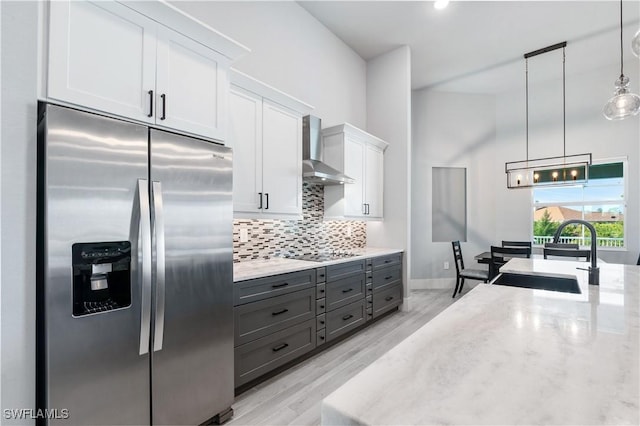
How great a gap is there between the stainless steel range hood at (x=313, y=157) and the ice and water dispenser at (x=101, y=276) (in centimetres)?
190

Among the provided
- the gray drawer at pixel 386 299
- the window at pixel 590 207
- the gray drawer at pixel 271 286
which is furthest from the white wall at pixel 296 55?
the window at pixel 590 207

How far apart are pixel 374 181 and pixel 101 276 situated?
11.6ft

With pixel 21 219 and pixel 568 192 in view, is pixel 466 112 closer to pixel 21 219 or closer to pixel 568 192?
pixel 568 192

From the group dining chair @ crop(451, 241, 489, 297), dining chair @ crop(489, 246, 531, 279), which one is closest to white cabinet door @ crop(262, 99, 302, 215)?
dining chair @ crop(489, 246, 531, 279)

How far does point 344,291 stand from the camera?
3.14 m

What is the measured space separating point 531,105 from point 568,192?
1720 millimetres

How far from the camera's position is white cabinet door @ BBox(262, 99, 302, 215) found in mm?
2666

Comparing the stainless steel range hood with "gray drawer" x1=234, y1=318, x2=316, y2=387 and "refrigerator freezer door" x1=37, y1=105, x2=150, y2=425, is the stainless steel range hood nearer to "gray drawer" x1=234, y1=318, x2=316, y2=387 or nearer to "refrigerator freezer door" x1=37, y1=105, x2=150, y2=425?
"gray drawer" x1=234, y1=318, x2=316, y2=387

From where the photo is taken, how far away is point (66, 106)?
133cm

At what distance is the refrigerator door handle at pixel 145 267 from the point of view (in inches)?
57.8

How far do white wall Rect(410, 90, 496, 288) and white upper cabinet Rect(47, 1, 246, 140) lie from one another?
462 cm

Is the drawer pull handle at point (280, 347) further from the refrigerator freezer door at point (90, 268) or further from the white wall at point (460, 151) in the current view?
the white wall at point (460, 151)

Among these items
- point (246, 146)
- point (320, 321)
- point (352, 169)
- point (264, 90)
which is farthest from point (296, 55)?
point (320, 321)

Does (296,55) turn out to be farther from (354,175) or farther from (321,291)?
(321,291)
